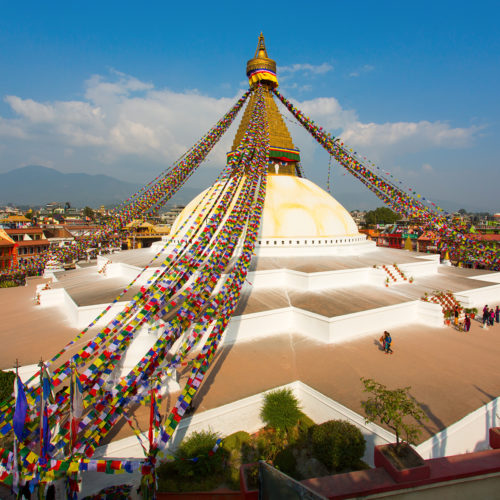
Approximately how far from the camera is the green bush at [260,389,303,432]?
6.05 meters

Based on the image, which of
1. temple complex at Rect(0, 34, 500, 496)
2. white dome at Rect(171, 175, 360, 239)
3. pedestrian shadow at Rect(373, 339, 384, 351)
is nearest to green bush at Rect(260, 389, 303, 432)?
temple complex at Rect(0, 34, 500, 496)

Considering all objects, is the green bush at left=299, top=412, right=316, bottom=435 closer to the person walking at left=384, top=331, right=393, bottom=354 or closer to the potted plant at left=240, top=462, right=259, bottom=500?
the potted plant at left=240, top=462, right=259, bottom=500

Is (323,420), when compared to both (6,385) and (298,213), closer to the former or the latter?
(6,385)

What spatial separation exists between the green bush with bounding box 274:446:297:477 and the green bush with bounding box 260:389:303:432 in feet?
1.53

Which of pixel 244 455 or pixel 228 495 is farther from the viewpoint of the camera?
pixel 244 455

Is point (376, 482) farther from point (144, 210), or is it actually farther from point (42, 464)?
point (144, 210)

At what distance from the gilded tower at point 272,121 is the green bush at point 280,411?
44.5 feet

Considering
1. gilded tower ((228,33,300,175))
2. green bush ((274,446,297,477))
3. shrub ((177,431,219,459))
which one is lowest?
green bush ((274,446,297,477))

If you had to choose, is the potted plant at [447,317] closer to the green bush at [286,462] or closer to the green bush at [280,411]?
the green bush at [280,411]

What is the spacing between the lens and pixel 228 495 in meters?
4.60

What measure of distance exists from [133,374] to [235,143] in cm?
1454

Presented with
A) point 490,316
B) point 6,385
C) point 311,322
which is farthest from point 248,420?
point 490,316

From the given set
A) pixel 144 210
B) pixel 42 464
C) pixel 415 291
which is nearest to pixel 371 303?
pixel 415 291

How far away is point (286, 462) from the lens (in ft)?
17.7
